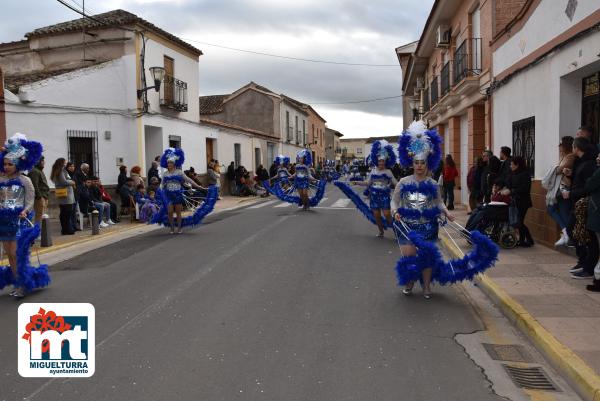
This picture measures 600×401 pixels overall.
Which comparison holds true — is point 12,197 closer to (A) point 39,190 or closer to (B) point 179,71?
(A) point 39,190

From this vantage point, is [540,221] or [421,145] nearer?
[421,145]

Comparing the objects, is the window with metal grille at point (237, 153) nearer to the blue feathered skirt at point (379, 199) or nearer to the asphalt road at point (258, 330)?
the blue feathered skirt at point (379, 199)

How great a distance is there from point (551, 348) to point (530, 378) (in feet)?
1.57

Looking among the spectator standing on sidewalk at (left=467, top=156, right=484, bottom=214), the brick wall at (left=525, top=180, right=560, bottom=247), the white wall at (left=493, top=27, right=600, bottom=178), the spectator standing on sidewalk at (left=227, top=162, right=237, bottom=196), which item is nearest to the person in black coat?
the brick wall at (left=525, top=180, right=560, bottom=247)

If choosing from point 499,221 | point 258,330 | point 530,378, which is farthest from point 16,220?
point 499,221

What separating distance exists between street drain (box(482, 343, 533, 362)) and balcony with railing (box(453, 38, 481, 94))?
11595mm

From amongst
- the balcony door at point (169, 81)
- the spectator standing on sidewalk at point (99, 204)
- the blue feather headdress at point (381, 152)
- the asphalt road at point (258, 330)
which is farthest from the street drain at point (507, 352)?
the balcony door at point (169, 81)

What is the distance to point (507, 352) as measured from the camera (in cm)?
491

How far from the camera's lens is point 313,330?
537 cm

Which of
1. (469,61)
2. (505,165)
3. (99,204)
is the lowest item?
(99,204)

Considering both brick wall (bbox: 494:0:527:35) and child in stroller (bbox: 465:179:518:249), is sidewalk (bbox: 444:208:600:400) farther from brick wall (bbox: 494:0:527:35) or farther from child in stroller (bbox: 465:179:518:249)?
brick wall (bbox: 494:0:527:35)

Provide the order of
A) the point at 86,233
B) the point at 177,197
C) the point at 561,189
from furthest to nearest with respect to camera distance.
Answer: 1. the point at 86,233
2. the point at 177,197
3. the point at 561,189

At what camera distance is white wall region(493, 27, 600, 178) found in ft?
28.0

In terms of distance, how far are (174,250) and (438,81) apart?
16.2 m
